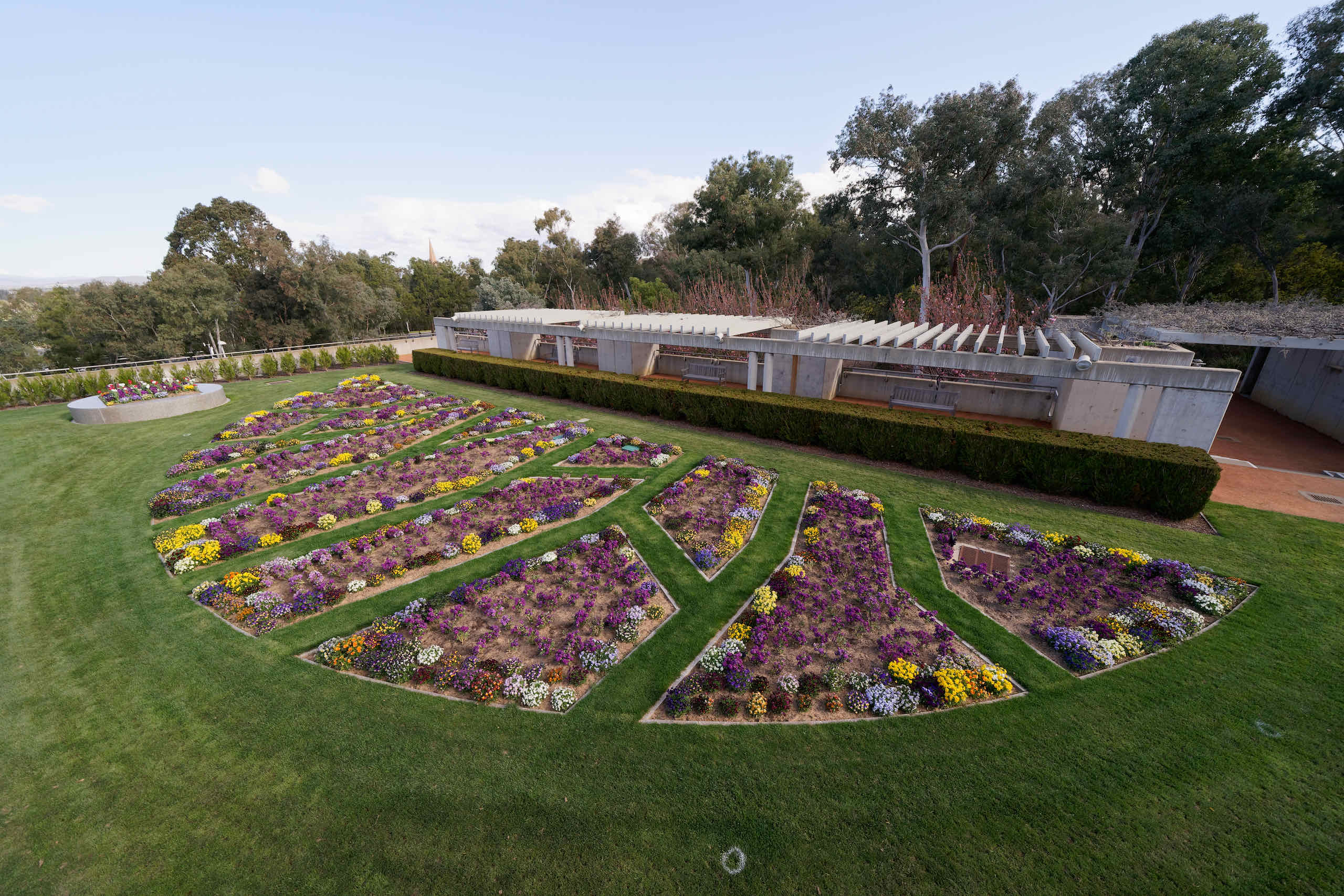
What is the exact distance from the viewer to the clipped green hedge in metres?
11.8

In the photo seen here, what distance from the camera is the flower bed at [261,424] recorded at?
18734 mm

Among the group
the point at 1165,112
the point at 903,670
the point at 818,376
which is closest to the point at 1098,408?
the point at 818,376

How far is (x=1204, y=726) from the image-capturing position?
6.55m

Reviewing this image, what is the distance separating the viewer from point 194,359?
3177 cm

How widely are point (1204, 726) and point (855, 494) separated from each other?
7.25 metres

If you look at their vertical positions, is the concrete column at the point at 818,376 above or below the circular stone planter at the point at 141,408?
above

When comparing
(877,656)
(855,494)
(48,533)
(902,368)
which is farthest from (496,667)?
(902,368)

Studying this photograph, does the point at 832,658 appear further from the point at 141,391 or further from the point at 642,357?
the point at 141,391

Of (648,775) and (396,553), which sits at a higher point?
(396,553)

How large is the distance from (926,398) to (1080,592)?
37.2 ft

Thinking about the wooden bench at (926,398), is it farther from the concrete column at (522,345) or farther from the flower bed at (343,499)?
the concrete column at (522,345)

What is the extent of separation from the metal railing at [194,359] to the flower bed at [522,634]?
106 ft

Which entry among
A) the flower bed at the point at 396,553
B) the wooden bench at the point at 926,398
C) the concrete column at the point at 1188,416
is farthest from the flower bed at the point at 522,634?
the concrete column at the point at 1188,416

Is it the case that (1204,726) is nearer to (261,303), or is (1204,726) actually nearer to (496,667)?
(496,667)
